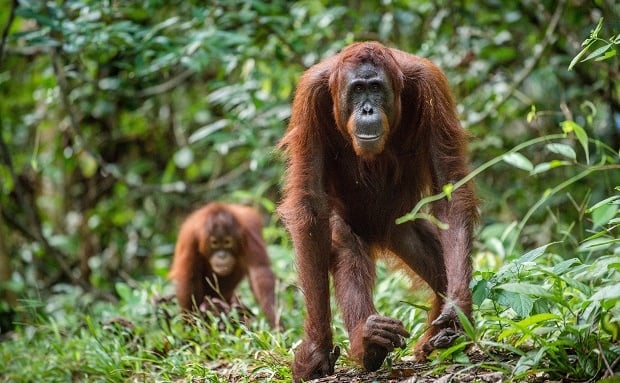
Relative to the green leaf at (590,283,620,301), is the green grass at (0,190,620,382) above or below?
below

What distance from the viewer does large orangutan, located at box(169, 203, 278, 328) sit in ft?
20.6

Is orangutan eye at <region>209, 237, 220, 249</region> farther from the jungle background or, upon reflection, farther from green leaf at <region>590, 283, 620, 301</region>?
green leaf at <region>590, 283, 620, 301</region>

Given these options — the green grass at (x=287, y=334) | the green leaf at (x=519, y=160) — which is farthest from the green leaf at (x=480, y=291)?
the green leaf at (x=519, y=160)

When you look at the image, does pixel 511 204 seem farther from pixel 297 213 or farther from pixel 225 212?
pixel 297 213

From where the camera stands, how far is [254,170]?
6852 millimetres

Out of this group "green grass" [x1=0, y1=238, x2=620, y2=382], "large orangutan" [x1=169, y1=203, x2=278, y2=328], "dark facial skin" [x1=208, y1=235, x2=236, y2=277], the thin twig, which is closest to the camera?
"green grass" [x1=0, y1=238, x2=620, y2=382]

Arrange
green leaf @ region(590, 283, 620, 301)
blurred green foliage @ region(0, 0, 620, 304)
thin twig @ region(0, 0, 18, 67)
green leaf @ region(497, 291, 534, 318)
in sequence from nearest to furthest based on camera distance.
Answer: green leaf @ region(590, 283, 620, 301) → green leaf @ region(497, 291, 534, 318) → thin twig @ region(0, 0, 18, 67) → blurred green foliage @ region(0, 0, 620, 304)

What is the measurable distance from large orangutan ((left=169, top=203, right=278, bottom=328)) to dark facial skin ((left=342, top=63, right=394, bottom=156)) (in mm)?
2720

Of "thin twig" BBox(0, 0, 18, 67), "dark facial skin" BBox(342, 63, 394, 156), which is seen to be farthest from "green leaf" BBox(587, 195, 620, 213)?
"thin twig" BBox(0, 0, 18, 67)

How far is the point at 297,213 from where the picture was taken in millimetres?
3822

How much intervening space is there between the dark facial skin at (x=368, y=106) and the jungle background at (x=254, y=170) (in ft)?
2.27

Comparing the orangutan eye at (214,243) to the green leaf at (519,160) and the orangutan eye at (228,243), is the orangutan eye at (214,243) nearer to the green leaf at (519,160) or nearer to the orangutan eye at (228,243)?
the orangutan eye at (228,243)

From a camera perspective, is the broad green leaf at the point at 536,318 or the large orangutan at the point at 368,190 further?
the large orangutan at the point at 368,190

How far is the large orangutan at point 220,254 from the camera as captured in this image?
6.29m
